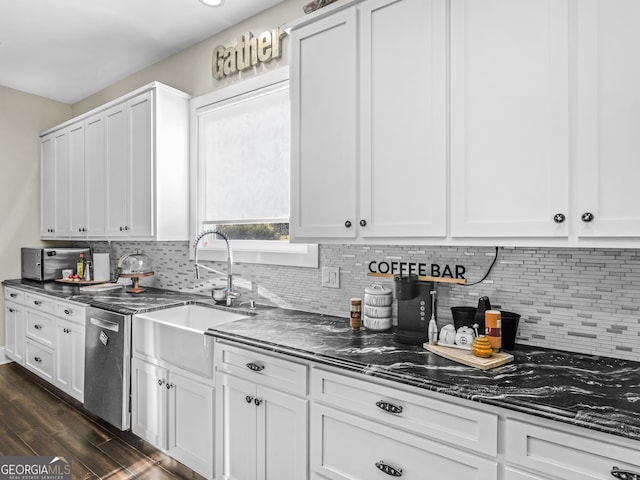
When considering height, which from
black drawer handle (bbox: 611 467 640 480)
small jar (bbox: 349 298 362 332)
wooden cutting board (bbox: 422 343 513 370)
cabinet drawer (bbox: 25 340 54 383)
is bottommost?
cabinet drawer (bbox: 25 340 54 383)

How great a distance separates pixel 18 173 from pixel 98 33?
2067 mm

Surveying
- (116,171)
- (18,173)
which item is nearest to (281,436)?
(116,171)

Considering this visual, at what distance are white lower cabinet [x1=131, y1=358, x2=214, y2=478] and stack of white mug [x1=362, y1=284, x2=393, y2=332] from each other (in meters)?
0.88

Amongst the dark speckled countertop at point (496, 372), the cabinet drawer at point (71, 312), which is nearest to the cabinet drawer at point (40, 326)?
the cabinet drawer at point (71, 312)

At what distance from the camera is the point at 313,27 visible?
1994 mm

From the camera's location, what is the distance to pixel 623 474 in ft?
3.38

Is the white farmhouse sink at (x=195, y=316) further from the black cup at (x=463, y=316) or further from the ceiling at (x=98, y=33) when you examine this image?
the ceiling at (x=98, y=33)

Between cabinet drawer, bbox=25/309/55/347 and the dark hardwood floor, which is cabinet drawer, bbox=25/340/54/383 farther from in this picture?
the dark hardwood floor

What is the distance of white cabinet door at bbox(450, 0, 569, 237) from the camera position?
134 centimetres

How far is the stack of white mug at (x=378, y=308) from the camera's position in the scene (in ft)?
6.41

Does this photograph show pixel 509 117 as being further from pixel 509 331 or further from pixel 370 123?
pixel 509 331

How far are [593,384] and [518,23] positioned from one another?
1.25 m

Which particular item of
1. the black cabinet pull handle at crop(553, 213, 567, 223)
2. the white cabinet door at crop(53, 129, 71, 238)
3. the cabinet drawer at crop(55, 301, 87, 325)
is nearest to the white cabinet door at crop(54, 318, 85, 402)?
the cabinet drawer at crop(55, 301, 87, 325)

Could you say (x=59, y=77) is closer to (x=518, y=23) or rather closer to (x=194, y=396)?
(x=194, y=396)
